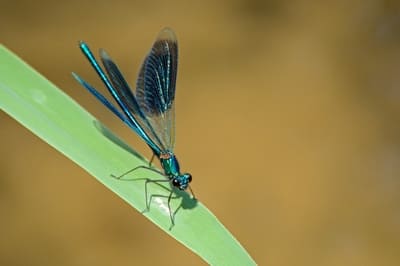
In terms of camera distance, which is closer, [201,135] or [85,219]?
[85,219]

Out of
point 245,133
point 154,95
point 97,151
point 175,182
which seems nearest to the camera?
point 97,151

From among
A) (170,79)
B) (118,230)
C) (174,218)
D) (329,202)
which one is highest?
(170,79)

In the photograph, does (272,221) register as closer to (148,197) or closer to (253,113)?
(253,113)

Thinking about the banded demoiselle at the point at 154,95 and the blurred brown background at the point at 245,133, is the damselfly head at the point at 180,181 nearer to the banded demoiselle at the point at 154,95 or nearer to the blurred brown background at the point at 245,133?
the banded demoiselle at the point at 154,95

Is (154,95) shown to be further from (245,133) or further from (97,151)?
(245,133)

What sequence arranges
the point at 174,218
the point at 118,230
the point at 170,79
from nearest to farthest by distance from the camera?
the point at 174,218 < the point at 170,79 < the point at 118,230

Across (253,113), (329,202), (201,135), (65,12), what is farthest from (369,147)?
(65,12)

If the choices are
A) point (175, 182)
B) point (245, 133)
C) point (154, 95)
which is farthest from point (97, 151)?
point (245, 133)
